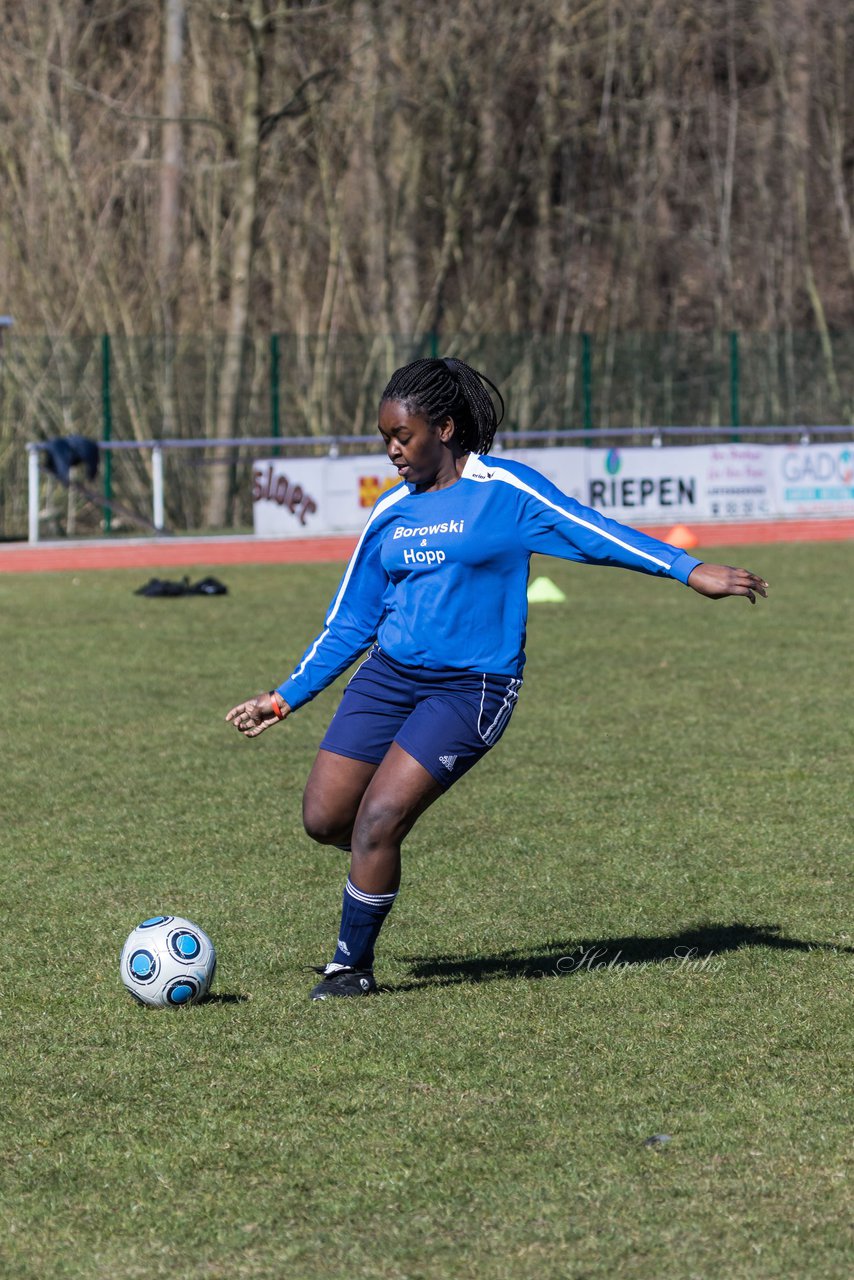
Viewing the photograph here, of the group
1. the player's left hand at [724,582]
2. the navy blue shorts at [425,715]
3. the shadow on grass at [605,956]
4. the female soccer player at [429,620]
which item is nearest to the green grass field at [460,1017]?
the shadow on grass at [605,956]

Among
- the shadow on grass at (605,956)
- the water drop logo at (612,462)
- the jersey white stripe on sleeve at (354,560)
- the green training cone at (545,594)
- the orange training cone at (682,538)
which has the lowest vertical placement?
the green training cone at (545,594)

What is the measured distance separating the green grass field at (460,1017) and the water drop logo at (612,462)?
1532 centimetres

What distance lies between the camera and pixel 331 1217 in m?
3.98

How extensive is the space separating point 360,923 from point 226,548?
20.2 meters

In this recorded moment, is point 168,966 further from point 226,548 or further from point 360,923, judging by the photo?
point 226,548

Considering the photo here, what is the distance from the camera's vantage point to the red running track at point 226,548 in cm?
2375

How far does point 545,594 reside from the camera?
18406 millimetres

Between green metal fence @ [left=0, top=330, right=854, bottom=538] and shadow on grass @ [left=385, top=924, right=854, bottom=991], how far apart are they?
22804 mm

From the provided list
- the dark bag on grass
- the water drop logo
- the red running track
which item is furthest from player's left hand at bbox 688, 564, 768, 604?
the water drop logo

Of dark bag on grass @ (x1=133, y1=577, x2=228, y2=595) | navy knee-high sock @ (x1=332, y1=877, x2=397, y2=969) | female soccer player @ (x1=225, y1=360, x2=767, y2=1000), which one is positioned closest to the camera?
female soccer player @ (x1=225, y1=360, x2=767, y2=1000)

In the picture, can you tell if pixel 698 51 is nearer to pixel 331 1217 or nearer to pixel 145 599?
pixel 145 599

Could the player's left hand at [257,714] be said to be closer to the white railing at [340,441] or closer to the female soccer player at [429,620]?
the female soccer player at [429,620]

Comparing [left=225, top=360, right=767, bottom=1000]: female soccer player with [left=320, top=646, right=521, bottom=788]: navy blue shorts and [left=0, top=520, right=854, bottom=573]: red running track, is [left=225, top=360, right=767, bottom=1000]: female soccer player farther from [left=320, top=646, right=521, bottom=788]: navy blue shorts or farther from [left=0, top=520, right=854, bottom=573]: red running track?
[left=0, top=520, right=854, bottom=573]: red running track

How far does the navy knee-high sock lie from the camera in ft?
18.7
